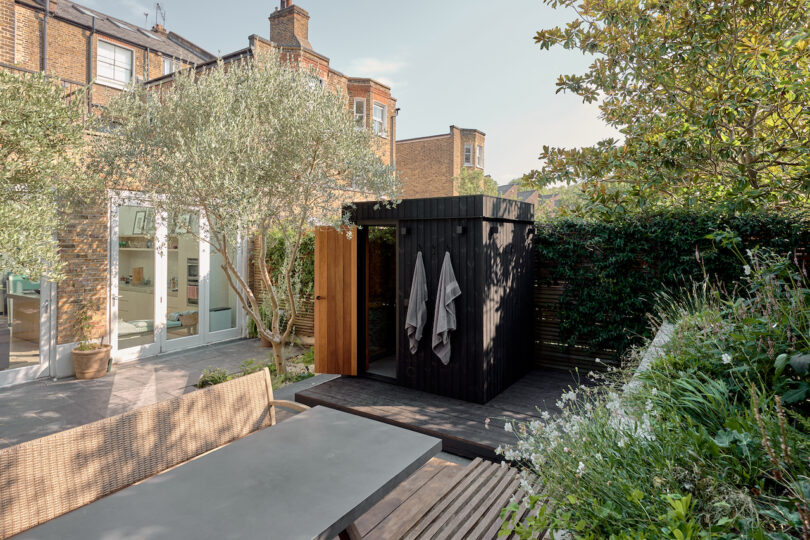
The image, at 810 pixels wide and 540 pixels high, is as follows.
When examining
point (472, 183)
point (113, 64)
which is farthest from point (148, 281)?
point (472, 183)

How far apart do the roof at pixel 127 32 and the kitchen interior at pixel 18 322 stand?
9.63 metres

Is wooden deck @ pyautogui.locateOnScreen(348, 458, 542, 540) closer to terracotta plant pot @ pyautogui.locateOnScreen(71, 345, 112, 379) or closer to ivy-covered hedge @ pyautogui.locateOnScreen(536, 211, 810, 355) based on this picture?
ivy-covered hedge @ pyautogui.locateOnScreen(536, 211, 810, 355)

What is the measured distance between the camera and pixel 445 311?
521 cm

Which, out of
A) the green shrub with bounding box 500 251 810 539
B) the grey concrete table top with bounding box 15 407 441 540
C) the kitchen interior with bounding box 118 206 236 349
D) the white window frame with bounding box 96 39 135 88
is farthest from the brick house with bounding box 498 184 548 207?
the green shrub with bounding box 500 251 810 539

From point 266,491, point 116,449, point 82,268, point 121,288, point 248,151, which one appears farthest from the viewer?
point 121,288

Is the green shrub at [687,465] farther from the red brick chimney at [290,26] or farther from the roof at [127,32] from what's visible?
the roof at [127,32]

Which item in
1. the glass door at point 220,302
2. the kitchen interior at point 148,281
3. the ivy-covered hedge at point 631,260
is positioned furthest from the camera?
the glass door at point 220,302

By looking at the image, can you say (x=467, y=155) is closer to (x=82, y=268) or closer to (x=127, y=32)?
(x=127, y=32)

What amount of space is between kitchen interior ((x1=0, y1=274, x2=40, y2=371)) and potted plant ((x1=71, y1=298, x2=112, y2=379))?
20.8 inches

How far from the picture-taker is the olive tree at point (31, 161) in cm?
391

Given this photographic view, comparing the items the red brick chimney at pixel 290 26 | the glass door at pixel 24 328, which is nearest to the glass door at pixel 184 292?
the glass door at pixel 24 328

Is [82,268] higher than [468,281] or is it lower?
higher

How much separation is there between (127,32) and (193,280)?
13.6 meters

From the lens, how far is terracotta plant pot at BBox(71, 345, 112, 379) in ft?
21.8
